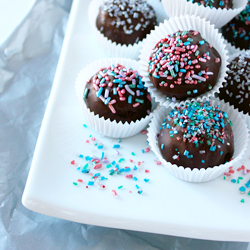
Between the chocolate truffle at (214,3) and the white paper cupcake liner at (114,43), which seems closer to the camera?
the chocolate truffle at (214,3)

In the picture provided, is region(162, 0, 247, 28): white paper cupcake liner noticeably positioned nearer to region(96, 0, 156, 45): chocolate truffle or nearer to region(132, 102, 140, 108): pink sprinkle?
region(96, 0, 156, 45): chocolate truffle

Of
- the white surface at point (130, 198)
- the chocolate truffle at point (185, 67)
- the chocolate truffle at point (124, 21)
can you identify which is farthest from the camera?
the chocolate truffle at point (124, 21)

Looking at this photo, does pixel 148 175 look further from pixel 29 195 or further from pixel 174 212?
pixel 29 195

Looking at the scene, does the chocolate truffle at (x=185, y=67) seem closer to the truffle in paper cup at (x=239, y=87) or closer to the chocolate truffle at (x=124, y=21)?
the truffle in paper cup at (x=239, y=87)

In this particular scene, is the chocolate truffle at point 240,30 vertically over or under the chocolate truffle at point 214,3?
under

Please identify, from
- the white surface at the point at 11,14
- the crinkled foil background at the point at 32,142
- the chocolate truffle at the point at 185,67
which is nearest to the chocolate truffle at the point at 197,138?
the chocolate truffle at the point at 185,67

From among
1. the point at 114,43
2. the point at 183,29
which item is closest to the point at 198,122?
the point at 183,29

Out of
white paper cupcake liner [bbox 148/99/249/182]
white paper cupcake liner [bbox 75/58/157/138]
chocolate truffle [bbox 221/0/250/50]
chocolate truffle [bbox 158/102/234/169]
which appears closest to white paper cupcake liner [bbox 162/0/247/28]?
chocolate truffle [bbox 221/0/250/50]

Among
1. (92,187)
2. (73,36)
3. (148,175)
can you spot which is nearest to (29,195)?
(92,187)
